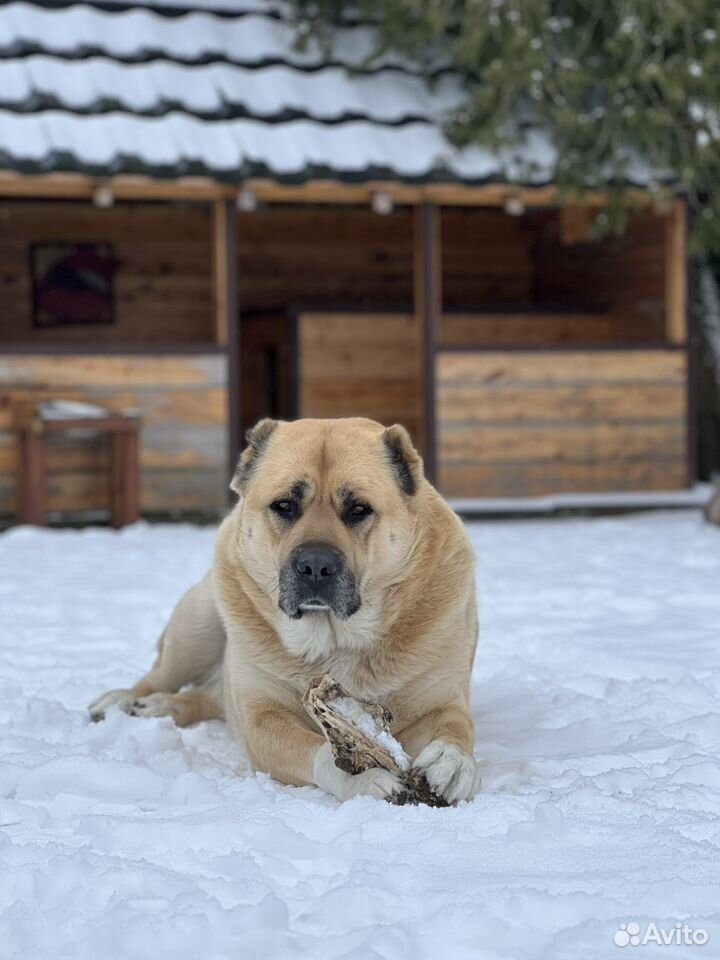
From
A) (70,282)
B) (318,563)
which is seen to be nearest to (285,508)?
(318,563)

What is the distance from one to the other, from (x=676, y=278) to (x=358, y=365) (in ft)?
10.4

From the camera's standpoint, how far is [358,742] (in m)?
3.11

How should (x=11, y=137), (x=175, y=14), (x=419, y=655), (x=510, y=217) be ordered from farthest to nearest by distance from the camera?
(x=510, y=217)
(x=175, y=14)
(x=11, y=137)
(x=419, y=655)

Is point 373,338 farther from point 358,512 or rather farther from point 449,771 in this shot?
point 449,771

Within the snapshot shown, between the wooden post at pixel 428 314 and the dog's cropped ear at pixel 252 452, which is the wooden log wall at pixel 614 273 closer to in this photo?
the wooden post at pixel 428 314

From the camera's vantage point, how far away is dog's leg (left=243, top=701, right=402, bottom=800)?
305 centimetres

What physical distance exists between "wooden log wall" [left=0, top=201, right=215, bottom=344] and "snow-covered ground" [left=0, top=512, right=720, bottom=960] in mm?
8822

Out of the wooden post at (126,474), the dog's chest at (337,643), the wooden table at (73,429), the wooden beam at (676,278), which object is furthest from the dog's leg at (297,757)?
the wooden beam at (676,278)

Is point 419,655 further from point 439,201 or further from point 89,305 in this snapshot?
point 89,305

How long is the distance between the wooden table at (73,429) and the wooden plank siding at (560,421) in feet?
8.74

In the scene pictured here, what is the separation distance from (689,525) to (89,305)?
6931 mm

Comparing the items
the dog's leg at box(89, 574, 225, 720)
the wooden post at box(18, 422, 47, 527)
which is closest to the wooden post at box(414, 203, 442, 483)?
the wooden post at box(18, 422, 47, 527)

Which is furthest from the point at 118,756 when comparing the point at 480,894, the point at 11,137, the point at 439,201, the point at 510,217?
the point at 510,217

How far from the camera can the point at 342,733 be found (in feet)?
10.2
